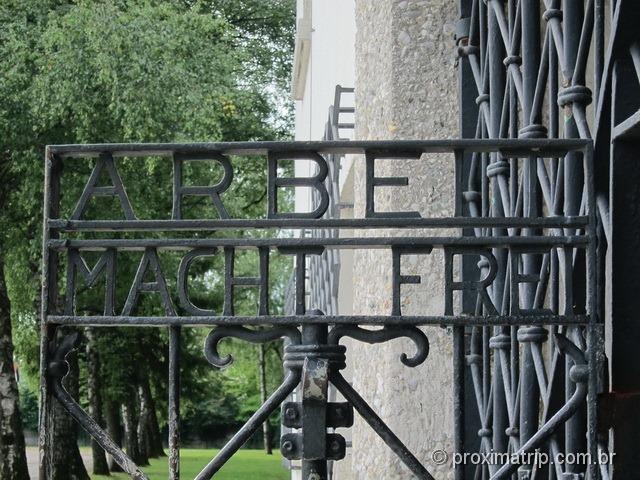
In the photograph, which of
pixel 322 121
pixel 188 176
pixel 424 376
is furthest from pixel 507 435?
pixel 188 176

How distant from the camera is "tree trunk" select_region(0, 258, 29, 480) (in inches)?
738

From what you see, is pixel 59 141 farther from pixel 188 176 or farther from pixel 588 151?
pixel 588 151

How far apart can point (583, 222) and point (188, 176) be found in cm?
1763

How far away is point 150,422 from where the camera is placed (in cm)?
Answer: 3984

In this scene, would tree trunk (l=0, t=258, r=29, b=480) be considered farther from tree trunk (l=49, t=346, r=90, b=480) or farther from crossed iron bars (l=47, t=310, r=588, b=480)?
crossed iron bars (l=47, t=310, r=588, b=480)

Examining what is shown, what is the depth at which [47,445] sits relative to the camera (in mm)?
3021

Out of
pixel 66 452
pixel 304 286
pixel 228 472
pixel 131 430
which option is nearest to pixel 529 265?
pixel 304 286

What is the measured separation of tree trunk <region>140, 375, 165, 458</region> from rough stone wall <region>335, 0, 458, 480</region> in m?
28.2

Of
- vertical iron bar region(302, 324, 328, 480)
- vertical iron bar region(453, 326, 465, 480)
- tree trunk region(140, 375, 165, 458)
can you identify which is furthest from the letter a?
tree trunk region(140, 375, 165, 458)

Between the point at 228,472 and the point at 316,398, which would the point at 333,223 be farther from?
the point at 228,472

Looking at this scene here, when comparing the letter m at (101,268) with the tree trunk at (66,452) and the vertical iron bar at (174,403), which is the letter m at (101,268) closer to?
the vertical iron bar at (174,403)

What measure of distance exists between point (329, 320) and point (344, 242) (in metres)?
0.19

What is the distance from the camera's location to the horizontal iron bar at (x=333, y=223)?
114 inches

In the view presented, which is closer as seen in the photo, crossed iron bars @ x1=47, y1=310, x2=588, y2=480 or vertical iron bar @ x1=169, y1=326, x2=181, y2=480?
crossed iron bars @ x1=47, y1=310, x2=588, y2=480
